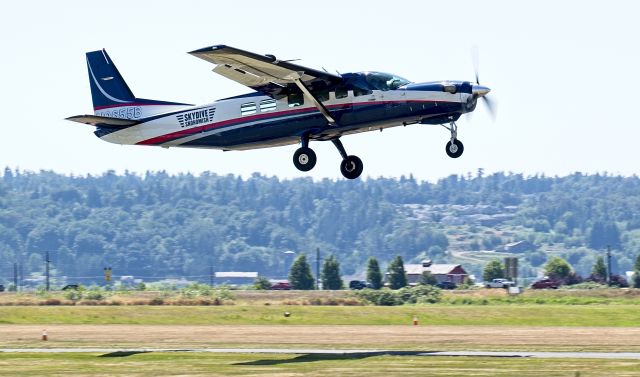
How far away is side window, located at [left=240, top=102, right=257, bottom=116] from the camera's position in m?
52.8

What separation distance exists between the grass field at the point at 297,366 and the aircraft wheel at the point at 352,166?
7.92m

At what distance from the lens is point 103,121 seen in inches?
2164

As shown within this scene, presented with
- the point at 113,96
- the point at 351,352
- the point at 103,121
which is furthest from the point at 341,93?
the point at 113,96

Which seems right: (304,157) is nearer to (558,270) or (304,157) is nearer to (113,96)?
(113,96)

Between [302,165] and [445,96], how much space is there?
23.0 feet

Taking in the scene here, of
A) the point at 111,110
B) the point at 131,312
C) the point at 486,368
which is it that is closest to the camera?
the point at 486,368

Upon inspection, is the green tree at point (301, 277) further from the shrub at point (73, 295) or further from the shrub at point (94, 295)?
the shrub at point (94, 295)

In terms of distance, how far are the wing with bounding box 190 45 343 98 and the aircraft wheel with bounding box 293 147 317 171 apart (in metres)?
2.55

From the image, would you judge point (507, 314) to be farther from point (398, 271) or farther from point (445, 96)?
point (398, 271)

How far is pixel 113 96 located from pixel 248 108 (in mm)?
8660

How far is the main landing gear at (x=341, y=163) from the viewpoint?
52906 millimetres

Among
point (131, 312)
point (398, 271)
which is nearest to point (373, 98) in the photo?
point (131, 312)

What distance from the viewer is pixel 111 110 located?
191 feet

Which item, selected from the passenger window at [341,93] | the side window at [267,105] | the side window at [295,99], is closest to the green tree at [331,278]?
the side window at [267,105]
